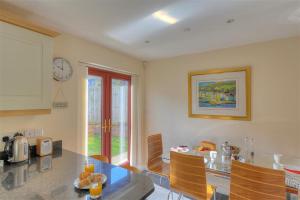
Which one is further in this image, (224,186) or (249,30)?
(224,186)

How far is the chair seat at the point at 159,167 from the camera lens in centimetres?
240

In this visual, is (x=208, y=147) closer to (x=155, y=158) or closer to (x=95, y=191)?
(x=155, y=158)

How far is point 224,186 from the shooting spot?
2.82 m

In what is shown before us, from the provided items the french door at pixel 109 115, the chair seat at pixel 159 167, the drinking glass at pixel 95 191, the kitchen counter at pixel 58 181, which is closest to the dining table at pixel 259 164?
the chair seat at pixel 159 167

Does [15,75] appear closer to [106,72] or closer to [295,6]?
[106,72]

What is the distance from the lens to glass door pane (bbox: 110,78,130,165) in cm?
325

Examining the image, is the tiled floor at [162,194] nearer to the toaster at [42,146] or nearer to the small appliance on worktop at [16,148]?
the toaster at [42,146]

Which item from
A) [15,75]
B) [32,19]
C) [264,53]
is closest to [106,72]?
[32,19]

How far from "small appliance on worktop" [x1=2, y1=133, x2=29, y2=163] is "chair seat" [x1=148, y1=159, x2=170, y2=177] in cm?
155

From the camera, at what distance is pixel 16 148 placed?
1.61 meters

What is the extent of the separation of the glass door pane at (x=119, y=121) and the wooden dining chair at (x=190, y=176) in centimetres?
164

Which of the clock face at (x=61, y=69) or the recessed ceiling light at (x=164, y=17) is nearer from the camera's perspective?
the recessed ceiling light at (x=164, y=17)

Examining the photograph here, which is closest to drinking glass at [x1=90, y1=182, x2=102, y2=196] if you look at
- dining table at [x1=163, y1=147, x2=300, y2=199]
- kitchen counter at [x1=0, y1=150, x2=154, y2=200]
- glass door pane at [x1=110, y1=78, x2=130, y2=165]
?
kitchen counter at [x1=0, y1=150, x2=154, y2=200]

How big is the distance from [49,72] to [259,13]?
2195 mm
